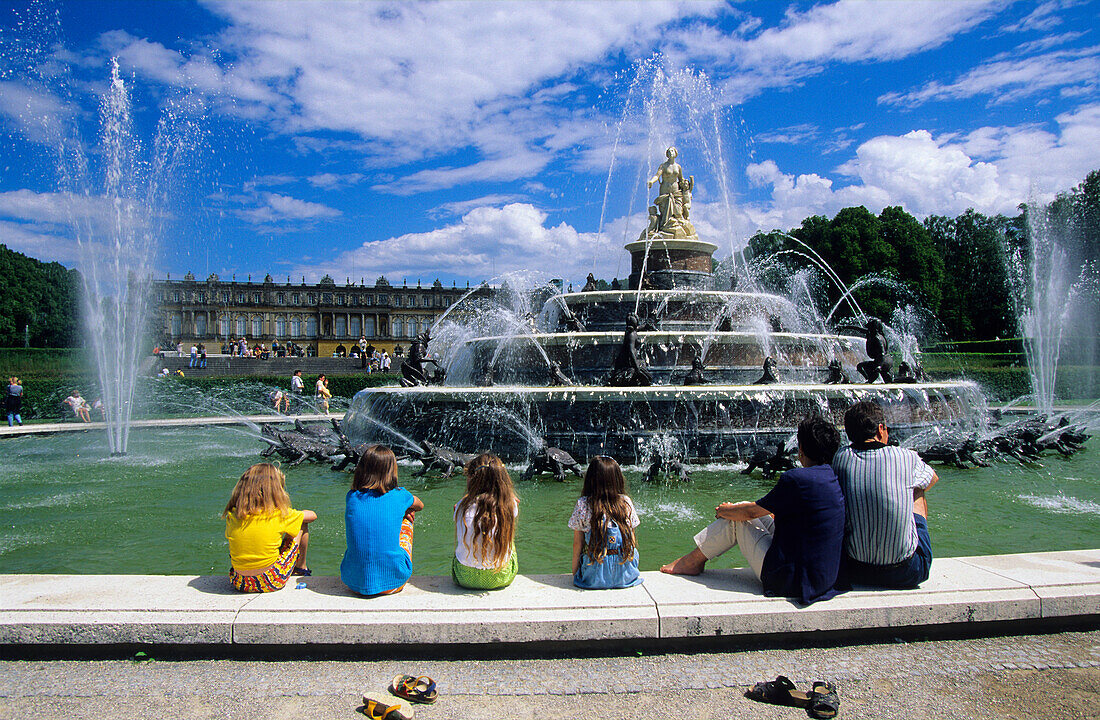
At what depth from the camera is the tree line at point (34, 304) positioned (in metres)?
68.8

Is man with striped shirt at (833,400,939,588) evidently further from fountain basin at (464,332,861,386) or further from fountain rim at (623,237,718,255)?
fountain rim at (623,237,718,255)

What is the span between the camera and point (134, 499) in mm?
9367

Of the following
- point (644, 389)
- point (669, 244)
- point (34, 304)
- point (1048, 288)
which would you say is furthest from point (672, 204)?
point (34, 304)

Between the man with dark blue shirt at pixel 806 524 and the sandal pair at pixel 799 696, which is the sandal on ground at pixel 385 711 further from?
the man with dark blue shirt at pixel 806 524

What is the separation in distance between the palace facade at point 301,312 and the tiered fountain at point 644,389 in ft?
305

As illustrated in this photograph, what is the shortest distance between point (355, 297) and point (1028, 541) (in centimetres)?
11931

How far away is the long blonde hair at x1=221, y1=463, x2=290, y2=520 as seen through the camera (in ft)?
14.2

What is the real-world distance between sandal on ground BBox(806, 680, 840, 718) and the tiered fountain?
7536mm

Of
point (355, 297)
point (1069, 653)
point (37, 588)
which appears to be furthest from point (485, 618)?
point (355, 297)

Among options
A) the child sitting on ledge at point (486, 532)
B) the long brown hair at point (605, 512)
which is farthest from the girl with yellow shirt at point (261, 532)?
the long brown hair at point (605, 512)

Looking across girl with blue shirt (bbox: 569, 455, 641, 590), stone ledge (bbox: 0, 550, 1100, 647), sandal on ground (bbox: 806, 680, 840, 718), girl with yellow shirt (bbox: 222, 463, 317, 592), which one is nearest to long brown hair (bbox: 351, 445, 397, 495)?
girl with yellow shirt (bbox: 222, 463, 317, 592)

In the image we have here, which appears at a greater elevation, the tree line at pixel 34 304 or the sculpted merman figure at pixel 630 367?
the tree line at pixel 34 304

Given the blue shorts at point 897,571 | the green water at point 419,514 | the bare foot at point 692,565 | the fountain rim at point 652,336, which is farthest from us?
the fountain rim at point 652,336

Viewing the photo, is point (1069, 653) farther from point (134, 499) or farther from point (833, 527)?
point (134, 499)
